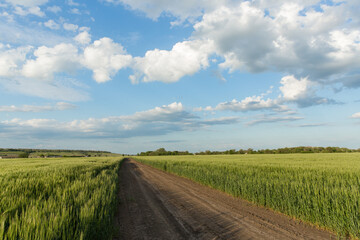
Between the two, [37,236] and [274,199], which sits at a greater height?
[37,236]

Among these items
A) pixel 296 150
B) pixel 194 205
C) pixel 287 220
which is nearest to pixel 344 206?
pixel 287 220

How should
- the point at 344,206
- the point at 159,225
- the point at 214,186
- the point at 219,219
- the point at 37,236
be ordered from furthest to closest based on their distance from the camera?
the point at 214,186
the point at 219,219
the point at 159,225
the point at 344,206
the point at 37,236

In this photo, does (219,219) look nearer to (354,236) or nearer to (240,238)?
(240,238)

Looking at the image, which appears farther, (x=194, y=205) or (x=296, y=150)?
(x=296, y=150)

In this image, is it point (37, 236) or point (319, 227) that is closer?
point (37, 236)

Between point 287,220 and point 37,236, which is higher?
point 37,236

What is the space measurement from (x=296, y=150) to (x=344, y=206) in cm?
9528

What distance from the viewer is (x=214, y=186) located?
1379 centimetres

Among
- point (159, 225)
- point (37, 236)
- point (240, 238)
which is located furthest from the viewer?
point (159, 225)

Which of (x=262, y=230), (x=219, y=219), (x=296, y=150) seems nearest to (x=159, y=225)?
(x=219, y=219)

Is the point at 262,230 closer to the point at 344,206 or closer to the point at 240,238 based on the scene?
the point at 240,238

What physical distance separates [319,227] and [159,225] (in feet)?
19.6

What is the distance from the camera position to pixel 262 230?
6172 mm

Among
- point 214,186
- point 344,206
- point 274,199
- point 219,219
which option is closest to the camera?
point 344,206
